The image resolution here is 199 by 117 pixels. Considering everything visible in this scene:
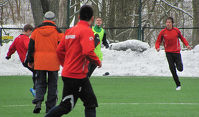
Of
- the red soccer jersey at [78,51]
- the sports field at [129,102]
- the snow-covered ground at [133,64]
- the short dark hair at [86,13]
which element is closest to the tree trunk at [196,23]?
the snow-covered ground at [133,64]

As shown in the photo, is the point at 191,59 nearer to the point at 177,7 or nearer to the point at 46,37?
the point at 177,7

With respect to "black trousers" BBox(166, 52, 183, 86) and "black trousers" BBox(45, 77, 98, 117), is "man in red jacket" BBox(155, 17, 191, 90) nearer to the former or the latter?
"black trousers" BBox(166, 52, 183, 86)

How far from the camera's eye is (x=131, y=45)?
2308 cm

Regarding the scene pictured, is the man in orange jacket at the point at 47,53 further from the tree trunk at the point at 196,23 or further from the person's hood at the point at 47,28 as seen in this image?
the tree trunk at the point at 196,23

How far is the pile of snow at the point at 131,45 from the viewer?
22.8m

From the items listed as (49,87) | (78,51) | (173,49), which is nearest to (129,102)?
(49,87)

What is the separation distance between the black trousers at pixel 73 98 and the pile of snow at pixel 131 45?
16.3 m

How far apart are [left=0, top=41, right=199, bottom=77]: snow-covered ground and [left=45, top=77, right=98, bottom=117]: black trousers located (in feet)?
46.2

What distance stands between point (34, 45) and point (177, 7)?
20687mm

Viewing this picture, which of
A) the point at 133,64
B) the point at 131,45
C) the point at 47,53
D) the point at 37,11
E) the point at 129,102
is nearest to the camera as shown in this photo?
the point at 47,53

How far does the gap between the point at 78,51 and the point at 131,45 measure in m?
16.6

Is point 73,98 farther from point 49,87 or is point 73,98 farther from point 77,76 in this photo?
point 49,87

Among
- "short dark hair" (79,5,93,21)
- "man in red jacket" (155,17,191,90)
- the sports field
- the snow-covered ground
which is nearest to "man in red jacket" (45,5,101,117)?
"short dark hair" (79,5,93,21)

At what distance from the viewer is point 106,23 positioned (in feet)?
81.4
